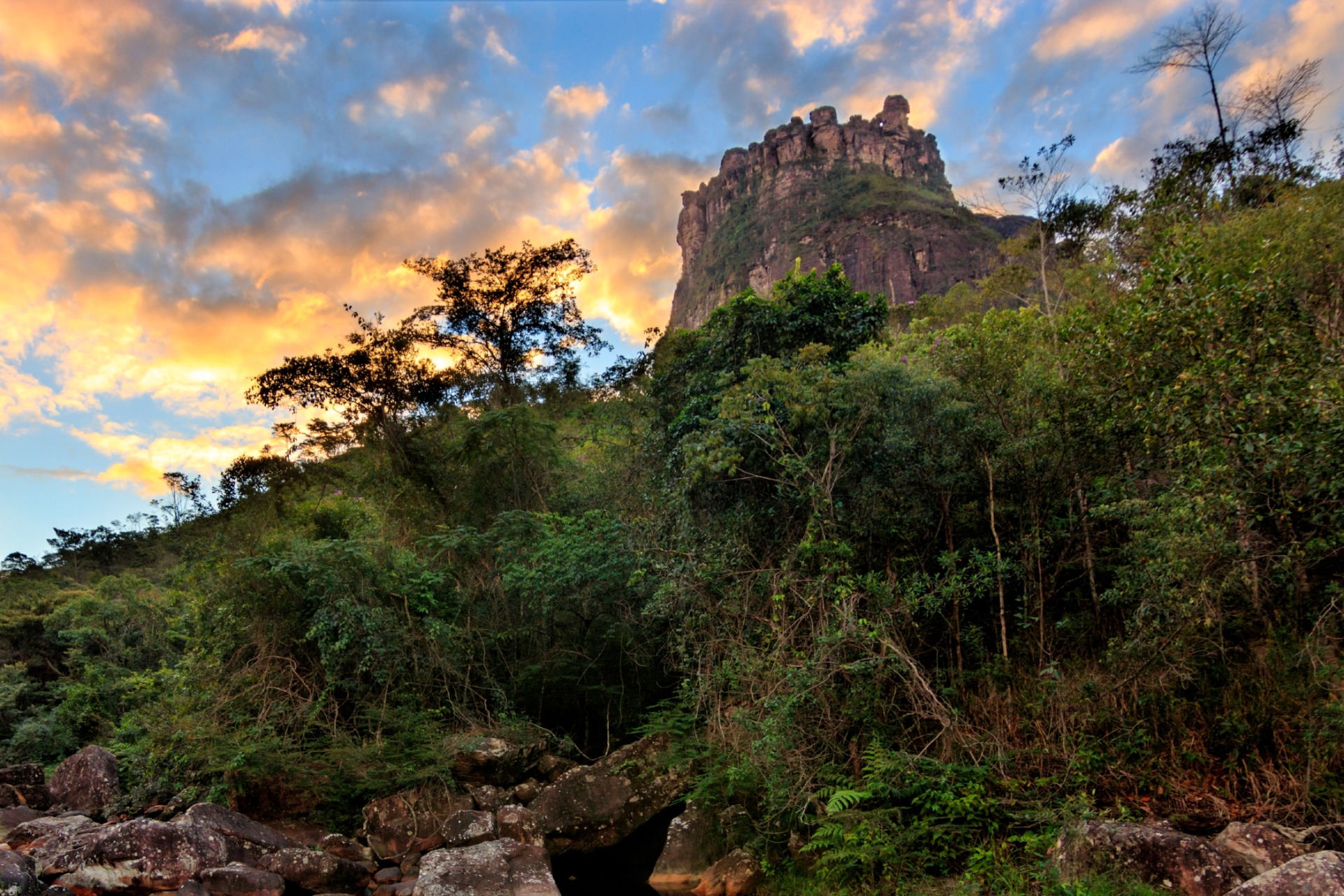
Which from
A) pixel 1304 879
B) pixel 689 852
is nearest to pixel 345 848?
pixel 689 852

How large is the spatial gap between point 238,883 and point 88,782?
21.2ft

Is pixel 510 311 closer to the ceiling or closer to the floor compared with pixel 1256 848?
closer to the ceiling

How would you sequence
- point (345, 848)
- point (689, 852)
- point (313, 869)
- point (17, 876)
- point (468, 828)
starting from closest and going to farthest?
point (17, 876), point (313, 869), point (689, 852), point (468, 828), point (345, 848)

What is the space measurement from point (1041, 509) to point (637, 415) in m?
9.24

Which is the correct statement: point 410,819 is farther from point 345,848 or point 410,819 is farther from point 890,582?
point 890,582

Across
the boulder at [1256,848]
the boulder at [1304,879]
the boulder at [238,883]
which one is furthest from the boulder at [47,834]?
the boulder at [1256,848]

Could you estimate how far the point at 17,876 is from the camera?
798 cm

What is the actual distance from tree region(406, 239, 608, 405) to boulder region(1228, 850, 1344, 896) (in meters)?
17.8

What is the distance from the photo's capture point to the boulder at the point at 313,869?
9609 millimetres

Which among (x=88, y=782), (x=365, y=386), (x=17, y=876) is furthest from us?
(x=365, y=386)

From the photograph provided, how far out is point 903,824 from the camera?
7719 mm

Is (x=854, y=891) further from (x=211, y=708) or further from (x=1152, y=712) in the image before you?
(x=211, y=708)

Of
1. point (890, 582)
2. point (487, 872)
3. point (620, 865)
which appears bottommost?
point (620, 865)

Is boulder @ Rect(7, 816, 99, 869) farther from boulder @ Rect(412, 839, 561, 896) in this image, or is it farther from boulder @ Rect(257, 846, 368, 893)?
boulder @ Rect(412, 839, 561, 896)
